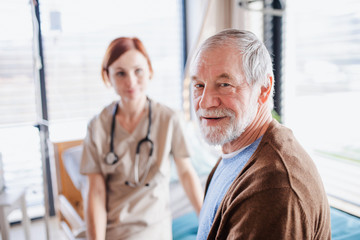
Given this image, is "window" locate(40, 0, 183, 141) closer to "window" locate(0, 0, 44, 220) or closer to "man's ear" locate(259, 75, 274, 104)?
"window" locate(0, 0, 44, 220)

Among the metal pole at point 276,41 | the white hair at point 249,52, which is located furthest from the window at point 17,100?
the white hair at point 249,52

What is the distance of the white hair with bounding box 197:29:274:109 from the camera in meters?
0.77

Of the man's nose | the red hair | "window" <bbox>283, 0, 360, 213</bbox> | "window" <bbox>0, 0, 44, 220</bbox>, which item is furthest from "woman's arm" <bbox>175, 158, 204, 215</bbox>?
"window" <bbox>0, 0, 44, 220</bbox>

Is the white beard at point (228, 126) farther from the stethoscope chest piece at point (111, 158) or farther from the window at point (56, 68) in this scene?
the window at point (56, 68)

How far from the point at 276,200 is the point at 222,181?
0.29 m

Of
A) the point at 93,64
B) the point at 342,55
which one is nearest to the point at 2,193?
the point at 93,64

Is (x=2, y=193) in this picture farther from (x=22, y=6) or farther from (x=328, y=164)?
(x=328, y=164)

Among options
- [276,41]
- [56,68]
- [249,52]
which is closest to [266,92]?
[249,52]

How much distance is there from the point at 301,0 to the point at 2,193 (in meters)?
2.29

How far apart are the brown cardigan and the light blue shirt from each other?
0.31 ft

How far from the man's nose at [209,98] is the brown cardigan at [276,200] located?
0.17 metres

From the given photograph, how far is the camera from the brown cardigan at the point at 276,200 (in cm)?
60

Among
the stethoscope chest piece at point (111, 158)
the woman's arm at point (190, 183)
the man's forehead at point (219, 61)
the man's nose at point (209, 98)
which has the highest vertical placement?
the man's forehead at point (219, 61)

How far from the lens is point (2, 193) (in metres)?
1.67
